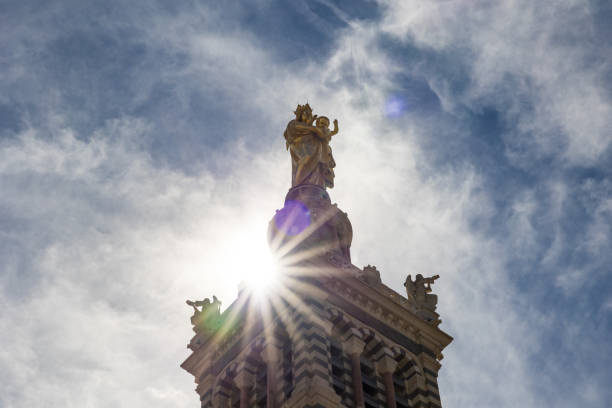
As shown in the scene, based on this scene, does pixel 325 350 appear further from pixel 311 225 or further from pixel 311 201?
pixel 311 201

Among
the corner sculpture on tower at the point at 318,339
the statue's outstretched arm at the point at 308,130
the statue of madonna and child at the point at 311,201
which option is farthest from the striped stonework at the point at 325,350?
the statue's outstretched arm at the point at 308,130

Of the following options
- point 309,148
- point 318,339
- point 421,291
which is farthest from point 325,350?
point 309,148

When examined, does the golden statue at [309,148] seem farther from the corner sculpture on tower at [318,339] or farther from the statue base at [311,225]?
the corner sculpture on tower at [318,339]

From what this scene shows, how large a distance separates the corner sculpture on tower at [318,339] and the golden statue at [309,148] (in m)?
4.81

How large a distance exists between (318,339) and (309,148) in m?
15.4

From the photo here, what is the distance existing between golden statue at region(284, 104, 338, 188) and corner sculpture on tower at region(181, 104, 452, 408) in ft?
15.8

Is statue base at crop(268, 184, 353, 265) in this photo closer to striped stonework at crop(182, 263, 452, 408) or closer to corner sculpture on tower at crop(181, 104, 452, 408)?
corner sculpture on tower at crop(181, 104, 452, 408)

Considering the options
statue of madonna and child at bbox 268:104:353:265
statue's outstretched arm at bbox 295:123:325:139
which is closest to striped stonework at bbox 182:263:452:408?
statue of madonna and child at bbox 268:104:353:265

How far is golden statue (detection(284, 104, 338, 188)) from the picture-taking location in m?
45.2

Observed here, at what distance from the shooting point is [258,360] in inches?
1374

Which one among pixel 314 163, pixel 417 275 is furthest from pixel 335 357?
pixel 314 163

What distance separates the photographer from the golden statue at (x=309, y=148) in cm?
4525

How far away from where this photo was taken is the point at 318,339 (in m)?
32.8

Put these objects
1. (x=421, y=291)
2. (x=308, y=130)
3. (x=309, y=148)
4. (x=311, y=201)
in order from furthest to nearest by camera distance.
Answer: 1. (x=308, y=130)
2. (x=309, y=148)
3. (x=311, y=201)
4. (x=421, y=291)
